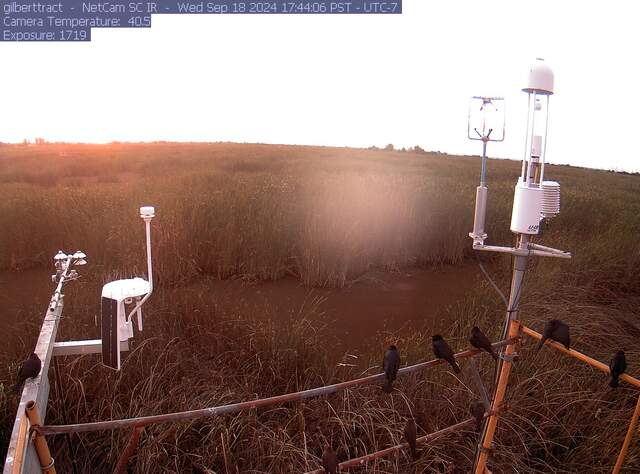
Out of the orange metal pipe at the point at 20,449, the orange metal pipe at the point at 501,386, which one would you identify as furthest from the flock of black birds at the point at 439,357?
the orange metal pipe at the point at 20,449

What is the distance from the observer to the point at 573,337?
360 cm

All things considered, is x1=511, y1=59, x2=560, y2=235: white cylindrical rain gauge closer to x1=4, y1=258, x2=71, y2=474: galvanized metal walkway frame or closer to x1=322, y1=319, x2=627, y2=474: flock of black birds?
x1=322, y1=319, x2=627, y2=474: flock of black birds

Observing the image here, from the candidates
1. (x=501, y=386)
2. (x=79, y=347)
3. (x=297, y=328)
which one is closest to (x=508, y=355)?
(x=501, y=386)

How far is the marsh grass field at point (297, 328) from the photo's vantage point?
239 centimetres

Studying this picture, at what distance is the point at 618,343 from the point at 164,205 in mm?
5037

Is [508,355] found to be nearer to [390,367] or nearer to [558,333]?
[558,333]

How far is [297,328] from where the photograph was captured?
125 inches

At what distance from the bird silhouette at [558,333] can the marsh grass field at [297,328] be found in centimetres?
85

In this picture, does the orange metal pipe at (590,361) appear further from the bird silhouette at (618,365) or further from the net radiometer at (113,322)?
the net radiometer at (113,322)

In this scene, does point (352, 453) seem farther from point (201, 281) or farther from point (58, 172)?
point (58, 172)

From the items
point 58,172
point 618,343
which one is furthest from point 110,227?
point 58,172

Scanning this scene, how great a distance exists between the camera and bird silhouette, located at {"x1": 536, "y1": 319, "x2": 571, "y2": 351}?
1.70m

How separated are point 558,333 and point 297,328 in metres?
1.80

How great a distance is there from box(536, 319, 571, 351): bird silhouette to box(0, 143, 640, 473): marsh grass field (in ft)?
2.78
